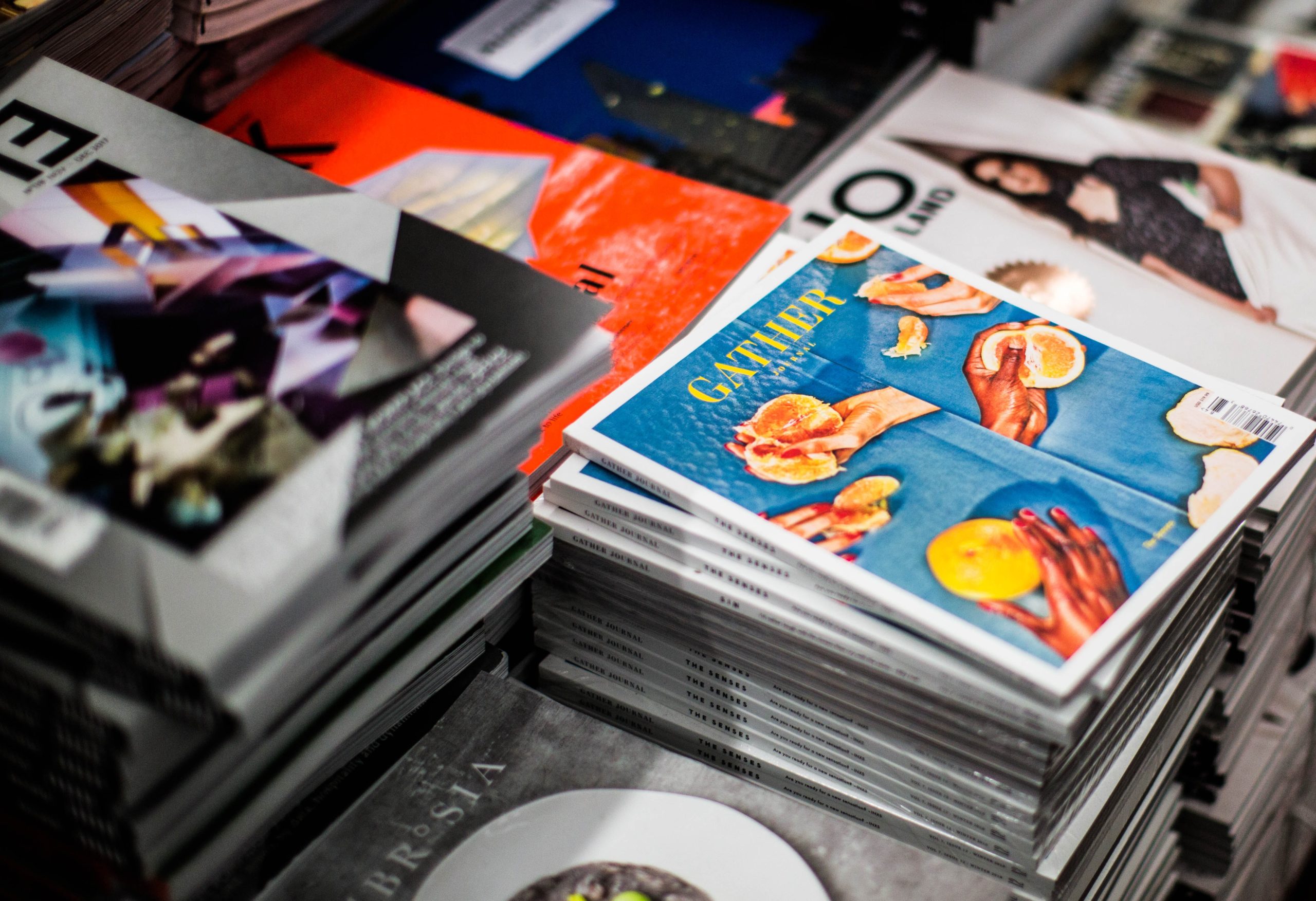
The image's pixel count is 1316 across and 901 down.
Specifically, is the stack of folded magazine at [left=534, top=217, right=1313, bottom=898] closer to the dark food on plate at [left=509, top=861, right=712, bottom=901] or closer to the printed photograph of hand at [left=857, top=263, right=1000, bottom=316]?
the printed photograph of hand at [left=857, top=263, right=1000, bottom=316]

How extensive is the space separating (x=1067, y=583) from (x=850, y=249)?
0.37 m

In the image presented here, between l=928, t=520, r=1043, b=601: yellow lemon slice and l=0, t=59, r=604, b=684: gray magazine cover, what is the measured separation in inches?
10.4

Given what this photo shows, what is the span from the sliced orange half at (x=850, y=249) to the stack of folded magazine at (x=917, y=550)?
12mm

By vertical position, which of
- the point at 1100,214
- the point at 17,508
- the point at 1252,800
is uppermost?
the point at 17,508

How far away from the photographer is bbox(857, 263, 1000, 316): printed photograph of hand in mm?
892

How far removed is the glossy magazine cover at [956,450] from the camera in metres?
0.69

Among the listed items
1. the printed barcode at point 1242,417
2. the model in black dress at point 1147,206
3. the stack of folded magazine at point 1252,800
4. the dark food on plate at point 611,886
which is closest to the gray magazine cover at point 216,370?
the dark food on plate at point 611,886

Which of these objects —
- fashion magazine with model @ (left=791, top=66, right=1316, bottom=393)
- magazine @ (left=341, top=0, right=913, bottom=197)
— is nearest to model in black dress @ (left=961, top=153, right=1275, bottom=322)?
fashion magazine with model @ (left=791, top=66, right=1316, bottom=393)

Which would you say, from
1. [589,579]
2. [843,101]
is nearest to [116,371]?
[589,579]

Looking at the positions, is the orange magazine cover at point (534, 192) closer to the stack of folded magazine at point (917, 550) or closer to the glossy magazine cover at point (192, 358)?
the stack of folded magazine at point (917, 550)

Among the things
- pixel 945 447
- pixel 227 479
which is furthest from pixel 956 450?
pixel 227 479

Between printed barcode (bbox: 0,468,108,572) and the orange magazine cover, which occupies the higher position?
printed barcode (bbox: 0,468,108,572)

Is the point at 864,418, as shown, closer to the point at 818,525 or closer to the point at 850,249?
the point at 818,525

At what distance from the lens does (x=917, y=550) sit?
710 mm
